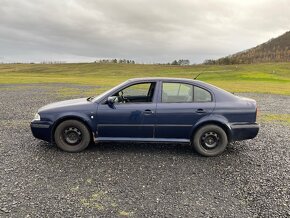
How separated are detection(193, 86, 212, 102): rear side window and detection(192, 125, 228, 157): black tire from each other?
589 millimetres

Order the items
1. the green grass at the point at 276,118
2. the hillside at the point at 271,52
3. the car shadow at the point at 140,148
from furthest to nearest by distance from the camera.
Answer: the hillside at the point at 271,52 → the green grass at the point at 276,118 → the car shadow at the point at 140,148

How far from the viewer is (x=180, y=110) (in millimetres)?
6012

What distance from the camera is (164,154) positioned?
6.23m

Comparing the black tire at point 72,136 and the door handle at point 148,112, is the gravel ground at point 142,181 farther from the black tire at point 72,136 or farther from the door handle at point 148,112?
the door handle at point 148,112

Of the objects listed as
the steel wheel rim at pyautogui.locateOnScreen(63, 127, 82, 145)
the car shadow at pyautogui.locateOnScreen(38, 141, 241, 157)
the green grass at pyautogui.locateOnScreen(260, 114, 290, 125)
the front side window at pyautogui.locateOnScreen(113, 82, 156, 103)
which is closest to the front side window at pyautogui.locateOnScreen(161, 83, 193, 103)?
the front side window at pyautogui.locateOnScreen(113, 82, 156, 103)

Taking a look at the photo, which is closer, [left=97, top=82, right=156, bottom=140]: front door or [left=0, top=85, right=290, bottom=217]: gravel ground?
[left=0, top=85, right=290, bottom=217]: gravel ground

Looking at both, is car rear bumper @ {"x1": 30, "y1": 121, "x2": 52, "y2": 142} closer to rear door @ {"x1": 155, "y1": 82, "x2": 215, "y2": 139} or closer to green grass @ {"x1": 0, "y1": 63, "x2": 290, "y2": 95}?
rear door @ {"x1": 155, "y1": 82, "x2": 215, "y2": 139}

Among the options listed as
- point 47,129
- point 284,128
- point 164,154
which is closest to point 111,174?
point 164,154

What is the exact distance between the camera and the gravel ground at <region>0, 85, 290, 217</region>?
13.1 ft

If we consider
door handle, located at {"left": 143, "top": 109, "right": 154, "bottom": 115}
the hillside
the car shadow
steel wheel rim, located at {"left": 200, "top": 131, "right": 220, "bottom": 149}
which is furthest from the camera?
the hillside

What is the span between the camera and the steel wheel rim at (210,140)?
613 centimetres

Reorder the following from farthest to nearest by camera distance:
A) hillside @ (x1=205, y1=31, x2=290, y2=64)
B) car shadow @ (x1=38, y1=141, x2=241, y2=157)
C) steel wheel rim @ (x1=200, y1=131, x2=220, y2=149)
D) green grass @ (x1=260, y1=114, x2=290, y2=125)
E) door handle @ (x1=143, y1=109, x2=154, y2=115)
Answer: hillside @ (x1=205, y1=31, x2=290, y2=64)
green grass @ (x1=260, y1=114, x2=290, y2=125)
car shadow @ (x1=38, y1=141, x2=241, y2=157)
steel wheel rim @ (x1=200, y1=131, x2=220, y2=149)
door handle @ (x1=143, y1=109, x2=154, y2=115)

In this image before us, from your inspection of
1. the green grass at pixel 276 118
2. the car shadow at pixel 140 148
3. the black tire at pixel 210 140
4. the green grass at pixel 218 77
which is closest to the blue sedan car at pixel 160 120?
the black tire at pixel 210 140

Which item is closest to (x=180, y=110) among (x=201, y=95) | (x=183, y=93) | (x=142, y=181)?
(x=183, y=93)
